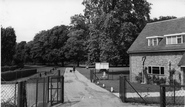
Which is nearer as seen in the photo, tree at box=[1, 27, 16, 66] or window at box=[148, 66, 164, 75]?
window at box=[148, 66, 164, 75]

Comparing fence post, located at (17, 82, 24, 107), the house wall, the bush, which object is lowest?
the bush

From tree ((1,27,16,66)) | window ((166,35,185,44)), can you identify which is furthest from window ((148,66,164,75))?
tree ((1,27,16,66))

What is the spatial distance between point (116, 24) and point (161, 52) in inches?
550

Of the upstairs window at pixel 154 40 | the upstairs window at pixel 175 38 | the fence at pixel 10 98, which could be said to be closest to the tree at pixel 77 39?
the upstairs window at pixel 154 40

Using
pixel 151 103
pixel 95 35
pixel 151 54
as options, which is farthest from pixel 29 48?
pixel 151 103

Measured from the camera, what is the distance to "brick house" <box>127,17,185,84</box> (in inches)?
904

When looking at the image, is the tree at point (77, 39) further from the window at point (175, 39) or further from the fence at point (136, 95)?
the fence at point (136, 95)

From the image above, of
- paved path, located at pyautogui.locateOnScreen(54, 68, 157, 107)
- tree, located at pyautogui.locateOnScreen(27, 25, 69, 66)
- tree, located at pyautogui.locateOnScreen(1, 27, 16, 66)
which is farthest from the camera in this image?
tree, located at pyautogui.locateOnScreen(27, 25, 69, 66)

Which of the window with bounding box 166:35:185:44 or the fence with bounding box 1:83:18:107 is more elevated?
the window with bounding box 166:35:185:44

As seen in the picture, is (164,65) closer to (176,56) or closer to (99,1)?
(176,56)

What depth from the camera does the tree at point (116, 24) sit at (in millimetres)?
36531

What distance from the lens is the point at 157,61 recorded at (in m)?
25.3

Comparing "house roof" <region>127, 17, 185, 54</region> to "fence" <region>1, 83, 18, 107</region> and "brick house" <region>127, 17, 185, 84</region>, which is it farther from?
"fence" <region>1, 83, 18, 107</region>

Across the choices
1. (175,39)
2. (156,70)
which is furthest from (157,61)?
(175,39)
